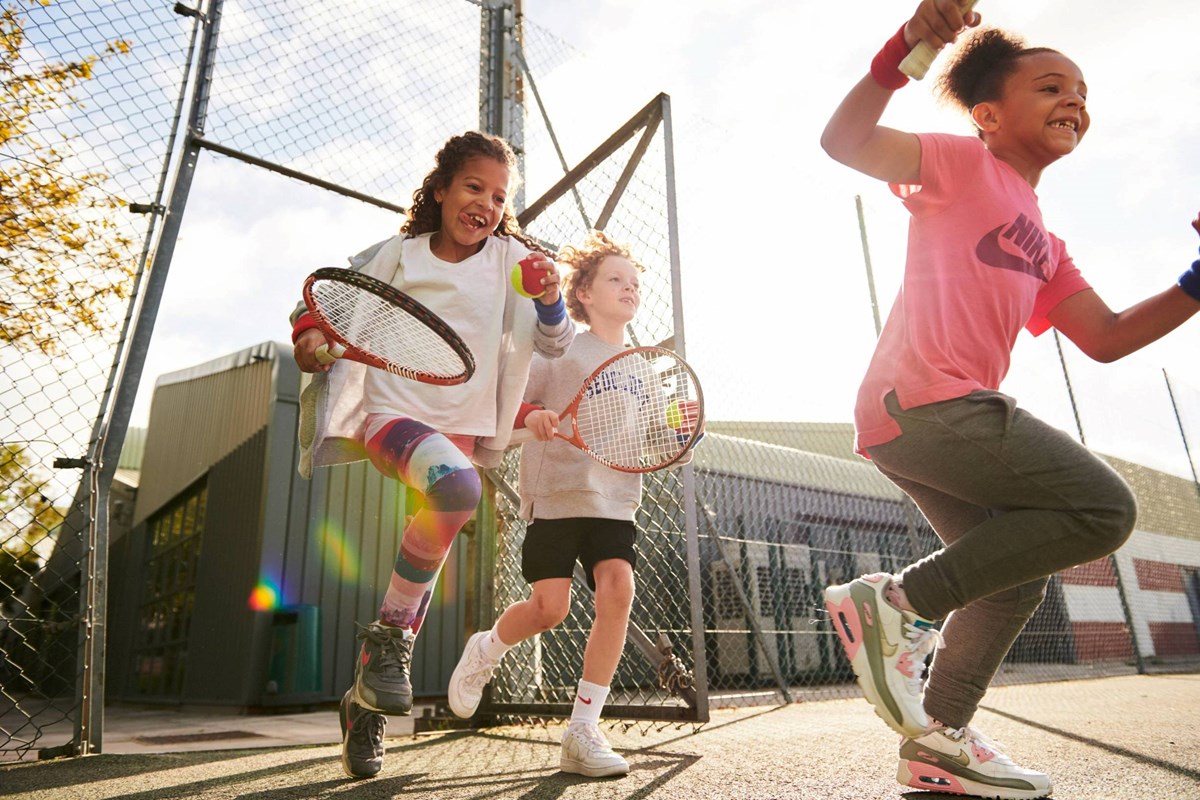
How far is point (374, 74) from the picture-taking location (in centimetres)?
390

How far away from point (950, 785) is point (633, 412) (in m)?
1.36

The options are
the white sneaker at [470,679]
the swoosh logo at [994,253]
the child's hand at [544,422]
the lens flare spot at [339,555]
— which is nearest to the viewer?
the swoosh logo at [994,253]

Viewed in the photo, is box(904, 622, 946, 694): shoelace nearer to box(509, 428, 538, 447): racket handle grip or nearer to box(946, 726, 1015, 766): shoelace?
box(946, 726, 1015, 766): shoelace

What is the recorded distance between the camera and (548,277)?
7.06 ft

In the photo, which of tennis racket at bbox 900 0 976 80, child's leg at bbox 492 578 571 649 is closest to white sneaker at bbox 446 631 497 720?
child's leg at bbox 492 578 571 649

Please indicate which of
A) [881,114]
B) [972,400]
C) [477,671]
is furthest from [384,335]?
[972,400]

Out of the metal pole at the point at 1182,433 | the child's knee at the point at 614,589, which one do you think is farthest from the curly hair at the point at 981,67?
the metal pole at the point at 1182,433

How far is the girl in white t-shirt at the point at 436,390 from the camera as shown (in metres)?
1.99

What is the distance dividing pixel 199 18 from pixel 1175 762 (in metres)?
4.17

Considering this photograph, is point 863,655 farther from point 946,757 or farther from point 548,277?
point 548,277

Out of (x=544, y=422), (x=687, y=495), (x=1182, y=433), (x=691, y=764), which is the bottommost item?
(x=691, y=764)

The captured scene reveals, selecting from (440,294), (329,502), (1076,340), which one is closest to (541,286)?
(440,294)

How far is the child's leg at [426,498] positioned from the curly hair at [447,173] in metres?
0.73

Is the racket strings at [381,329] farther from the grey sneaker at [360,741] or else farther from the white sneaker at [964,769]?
the white sneaker at [964,769]
